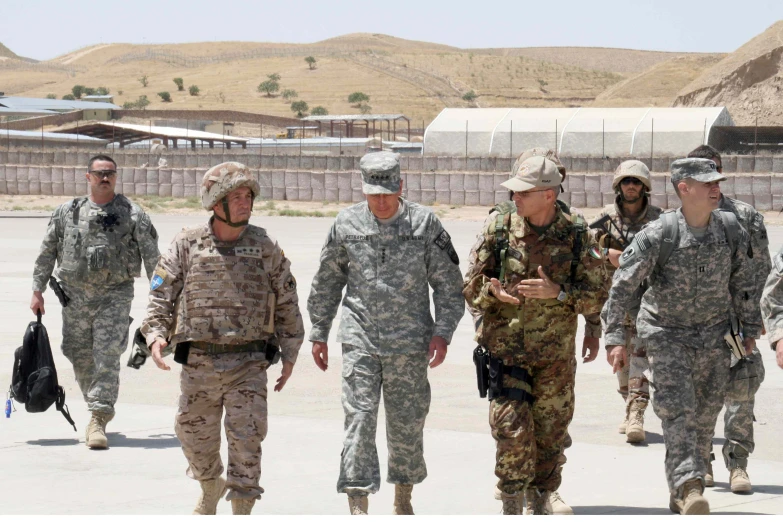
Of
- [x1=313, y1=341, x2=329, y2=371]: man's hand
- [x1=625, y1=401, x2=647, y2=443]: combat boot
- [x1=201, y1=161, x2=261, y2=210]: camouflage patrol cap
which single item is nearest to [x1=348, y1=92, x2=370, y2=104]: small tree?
[x1=625, y1=401, x2=647, y2=443]: combat boot

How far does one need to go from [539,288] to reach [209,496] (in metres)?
1.84

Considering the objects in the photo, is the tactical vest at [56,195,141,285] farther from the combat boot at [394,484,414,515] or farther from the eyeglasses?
the combat boot at [394,484,414,515]

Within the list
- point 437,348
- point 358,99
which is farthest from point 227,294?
point 358,99

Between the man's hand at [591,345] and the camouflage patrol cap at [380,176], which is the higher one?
the camouflage patrol cap at [380,176]

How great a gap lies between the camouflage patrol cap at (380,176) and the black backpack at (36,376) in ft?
10.1

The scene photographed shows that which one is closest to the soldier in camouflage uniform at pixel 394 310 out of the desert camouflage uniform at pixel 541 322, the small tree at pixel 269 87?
the desert camouflage uniform at pixel 541 322

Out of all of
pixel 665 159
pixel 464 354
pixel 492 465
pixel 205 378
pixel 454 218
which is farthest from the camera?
pixel 665 159

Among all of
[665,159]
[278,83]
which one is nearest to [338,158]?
[665,159]

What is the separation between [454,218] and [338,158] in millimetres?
8396

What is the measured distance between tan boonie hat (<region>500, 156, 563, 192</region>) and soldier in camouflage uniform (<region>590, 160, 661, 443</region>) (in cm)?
210

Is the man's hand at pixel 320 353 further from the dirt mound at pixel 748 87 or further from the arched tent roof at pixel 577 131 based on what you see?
the dirt mound at pixel 748 87

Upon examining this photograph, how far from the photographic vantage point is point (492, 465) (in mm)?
7402

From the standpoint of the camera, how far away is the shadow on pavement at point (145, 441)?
8.12m
